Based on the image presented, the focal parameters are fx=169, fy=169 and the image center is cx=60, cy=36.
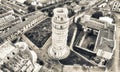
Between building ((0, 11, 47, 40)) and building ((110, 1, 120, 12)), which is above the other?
building ((110, 1, 120, 12))

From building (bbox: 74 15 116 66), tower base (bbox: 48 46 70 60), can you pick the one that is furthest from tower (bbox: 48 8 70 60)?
building (bbox: 74 15 116 66)

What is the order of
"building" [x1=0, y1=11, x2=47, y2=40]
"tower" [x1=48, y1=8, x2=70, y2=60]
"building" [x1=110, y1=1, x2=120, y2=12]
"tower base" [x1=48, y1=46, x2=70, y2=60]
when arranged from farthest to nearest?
1. "building" [x1=110, y1=1, x2=120, y2=12]
2. "building" [x1=0, y1=11, x2=47, y2=40]
3. "tower base" [x1=48, y1=46, x2=70, y2=60]
4. "tower" [x1=48, y1=8, x2=70, y2=60]

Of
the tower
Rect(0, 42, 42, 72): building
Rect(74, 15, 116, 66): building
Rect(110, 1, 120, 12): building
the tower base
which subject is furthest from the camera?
Rect(110, 1, 120, 12): building

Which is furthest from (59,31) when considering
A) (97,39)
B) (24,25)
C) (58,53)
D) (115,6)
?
(115,6)

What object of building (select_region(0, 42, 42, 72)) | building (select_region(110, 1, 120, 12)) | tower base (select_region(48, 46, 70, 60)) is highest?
building (select_region(110, 1, 120, 12))

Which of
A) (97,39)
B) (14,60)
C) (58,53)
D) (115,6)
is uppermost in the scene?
(115,6)

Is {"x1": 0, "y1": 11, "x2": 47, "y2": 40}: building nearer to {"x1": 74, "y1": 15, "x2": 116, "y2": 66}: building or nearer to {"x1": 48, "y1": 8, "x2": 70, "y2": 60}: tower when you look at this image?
{"x1": 48, "y1": 8, "x2": 70, "y2": 60}: tower

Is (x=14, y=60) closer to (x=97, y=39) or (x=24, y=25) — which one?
(x=24, y=25)

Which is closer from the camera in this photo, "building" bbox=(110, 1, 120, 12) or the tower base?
the tower base

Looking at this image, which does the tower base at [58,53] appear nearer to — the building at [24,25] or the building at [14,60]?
the building at [14,60]

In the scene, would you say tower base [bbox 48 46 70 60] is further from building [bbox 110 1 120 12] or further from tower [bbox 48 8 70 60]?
building [bbox 110 1 120 12]
